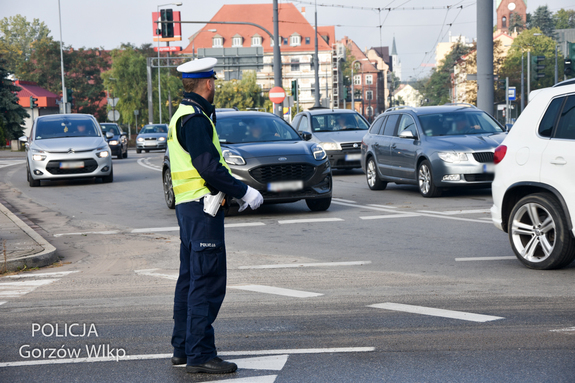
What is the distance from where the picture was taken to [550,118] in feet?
24.4

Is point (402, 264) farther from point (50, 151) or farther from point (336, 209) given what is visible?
point (50, 151)

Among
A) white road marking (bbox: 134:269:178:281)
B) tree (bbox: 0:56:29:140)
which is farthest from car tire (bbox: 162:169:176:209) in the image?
tree (bbox: 0:56:29:140)

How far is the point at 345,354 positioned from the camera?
4801mm

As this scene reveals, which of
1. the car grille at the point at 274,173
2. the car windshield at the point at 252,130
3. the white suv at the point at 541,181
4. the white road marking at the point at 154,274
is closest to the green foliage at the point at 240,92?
the car windshield at the point at 252,130

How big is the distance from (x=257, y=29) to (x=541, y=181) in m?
119

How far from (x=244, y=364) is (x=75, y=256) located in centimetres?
517

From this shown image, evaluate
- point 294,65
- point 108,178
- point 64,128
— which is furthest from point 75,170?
point 294,65

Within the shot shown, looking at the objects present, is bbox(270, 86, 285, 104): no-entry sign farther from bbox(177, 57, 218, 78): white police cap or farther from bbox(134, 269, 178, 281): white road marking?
bbox(177, 57, 218, 78): white police cap

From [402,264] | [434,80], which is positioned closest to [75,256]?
[402,264]

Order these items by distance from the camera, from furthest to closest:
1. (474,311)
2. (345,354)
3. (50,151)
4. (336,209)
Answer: (50,151)
(336,209)
(474,311)
(345,354)

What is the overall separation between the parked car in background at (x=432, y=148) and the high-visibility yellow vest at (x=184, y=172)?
33.6ft

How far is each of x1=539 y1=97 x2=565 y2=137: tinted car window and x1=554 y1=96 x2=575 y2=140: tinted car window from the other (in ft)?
0.26

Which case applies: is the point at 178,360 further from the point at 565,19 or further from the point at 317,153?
the point at 565,19

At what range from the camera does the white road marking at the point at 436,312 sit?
5.58m
